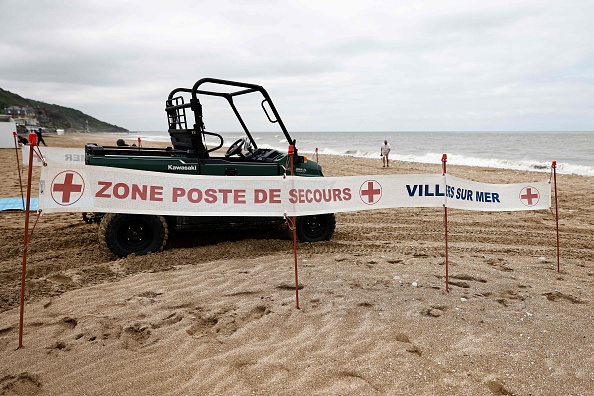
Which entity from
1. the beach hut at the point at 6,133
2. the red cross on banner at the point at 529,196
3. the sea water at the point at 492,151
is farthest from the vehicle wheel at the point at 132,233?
the beach hut at the point at 6,133

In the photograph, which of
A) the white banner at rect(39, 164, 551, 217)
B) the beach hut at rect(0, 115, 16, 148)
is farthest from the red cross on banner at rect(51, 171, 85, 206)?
the beach hut at rect(0, 115, 16, 148)

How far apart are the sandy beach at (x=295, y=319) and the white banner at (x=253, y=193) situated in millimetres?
915

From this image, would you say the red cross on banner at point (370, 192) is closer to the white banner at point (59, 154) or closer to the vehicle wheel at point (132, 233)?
the vehicle wheel at point (132, 233)

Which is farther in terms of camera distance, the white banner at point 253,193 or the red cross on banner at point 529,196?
the red cross on banner at point 529,196

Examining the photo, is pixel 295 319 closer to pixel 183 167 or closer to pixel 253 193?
pixel 253 193

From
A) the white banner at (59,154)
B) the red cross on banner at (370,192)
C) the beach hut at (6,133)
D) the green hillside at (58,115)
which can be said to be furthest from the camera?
the green hillside at (58,115)

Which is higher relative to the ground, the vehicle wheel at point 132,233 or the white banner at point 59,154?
the white banner at point 59,154

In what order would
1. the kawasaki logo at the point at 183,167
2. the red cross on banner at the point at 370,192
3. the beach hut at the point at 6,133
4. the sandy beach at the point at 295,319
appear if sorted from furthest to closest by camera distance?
the beach hut at the point at 6,133 → the kawasaki logo at the point at 183,167 → the red cross on banner at the point at 370,192 → the sandy beach at the point at 295,319

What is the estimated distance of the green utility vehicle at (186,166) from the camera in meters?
5.32

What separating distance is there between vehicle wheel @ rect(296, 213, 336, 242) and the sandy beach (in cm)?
16

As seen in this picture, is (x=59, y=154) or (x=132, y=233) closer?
(x=132, y=233)

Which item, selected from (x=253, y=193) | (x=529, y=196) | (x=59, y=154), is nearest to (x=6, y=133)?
(x=59, y=154)

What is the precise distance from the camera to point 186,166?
5.55m

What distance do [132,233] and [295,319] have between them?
2815 millimetres
